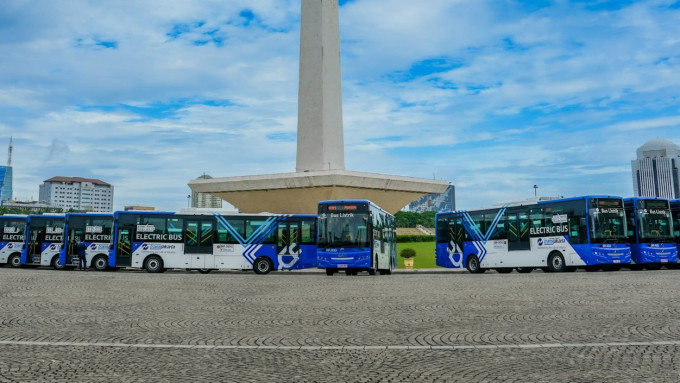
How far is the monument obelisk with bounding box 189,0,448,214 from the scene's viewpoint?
31.9m

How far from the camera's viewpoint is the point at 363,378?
5.39 meters

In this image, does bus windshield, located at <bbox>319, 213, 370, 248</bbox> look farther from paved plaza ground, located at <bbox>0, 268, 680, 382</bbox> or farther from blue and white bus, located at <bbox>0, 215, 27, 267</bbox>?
blue and white bus, located at <bbox>0, 215, 27, 267</bbox>

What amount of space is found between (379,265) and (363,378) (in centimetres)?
1954

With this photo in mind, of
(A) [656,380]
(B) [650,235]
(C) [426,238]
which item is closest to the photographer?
(A) [656,380]

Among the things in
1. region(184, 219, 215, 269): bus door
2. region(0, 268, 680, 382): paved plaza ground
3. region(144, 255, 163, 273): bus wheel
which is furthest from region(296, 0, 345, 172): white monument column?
region(0, 268, 680, 382): paved plaza ground

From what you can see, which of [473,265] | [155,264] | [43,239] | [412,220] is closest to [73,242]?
[43,239]

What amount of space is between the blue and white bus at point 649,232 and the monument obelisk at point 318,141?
12889 mm

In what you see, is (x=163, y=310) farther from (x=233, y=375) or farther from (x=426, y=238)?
(x=426, y=238)

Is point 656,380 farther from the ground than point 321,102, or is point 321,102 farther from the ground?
point 321,102

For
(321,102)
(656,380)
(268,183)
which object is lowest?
(656,380)

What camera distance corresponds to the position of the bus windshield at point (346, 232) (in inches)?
909

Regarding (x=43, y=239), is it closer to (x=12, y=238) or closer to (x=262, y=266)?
(x=12, y=238)

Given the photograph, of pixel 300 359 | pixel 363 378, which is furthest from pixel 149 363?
pixel 363 378

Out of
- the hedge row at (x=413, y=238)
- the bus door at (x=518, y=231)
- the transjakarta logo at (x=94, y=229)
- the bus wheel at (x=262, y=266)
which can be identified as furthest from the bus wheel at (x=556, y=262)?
the hedge row at (x=413, y=238)
